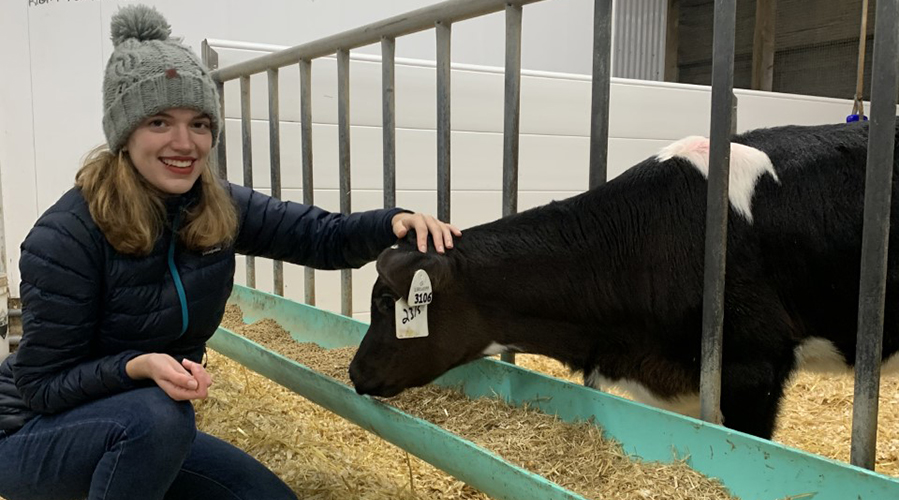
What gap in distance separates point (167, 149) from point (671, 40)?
6.22 m

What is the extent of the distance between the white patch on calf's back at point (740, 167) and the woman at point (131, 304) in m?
1.22

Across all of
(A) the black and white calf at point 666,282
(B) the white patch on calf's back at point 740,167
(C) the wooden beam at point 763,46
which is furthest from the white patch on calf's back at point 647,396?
(C) the wooden beam at point 763,46

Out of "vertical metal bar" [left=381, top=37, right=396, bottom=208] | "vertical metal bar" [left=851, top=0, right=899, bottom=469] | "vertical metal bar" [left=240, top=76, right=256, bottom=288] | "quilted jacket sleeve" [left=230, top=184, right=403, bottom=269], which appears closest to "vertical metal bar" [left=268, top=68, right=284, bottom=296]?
"vertical metal bar" [left=240, top=76, right=256, bottom=288]

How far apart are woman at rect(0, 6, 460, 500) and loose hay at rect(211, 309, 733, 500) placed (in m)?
0.44

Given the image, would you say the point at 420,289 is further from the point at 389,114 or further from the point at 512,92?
the point at 389,114

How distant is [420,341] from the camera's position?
2043 millimetres

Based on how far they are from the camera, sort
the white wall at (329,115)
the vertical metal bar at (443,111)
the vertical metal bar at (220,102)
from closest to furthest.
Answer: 1. the vertical metal bar at (443,111)
2. the vertical metal bar at (220,102)
3. the white wall at (329,115)

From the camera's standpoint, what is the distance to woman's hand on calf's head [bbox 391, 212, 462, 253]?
2.02 meters

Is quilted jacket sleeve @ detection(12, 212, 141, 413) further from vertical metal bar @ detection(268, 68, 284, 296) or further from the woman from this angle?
vertical metal bar @ detection(268, 68, 284, 296)

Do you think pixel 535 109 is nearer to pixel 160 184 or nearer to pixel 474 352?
pixel 474 352

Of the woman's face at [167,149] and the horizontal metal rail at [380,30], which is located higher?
the horizontal metal rail at [380,30]

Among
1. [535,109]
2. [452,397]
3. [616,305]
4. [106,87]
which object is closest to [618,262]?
[616,305]

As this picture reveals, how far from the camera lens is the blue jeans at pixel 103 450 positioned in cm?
157

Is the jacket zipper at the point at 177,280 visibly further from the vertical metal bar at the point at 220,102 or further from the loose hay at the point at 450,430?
the vertical metal bar at the point at 220,102
